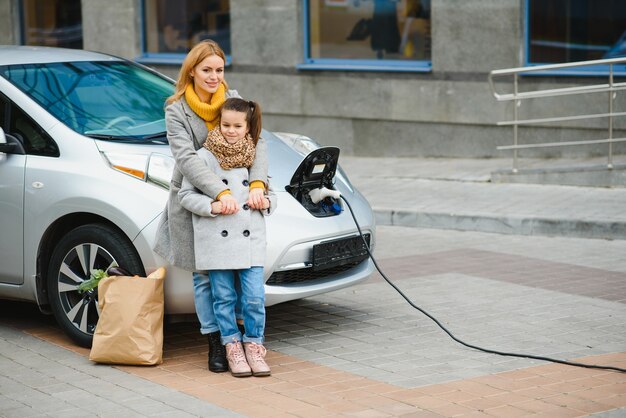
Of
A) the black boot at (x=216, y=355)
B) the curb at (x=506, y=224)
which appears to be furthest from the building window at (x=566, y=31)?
the black boot at (x=216, y=355)

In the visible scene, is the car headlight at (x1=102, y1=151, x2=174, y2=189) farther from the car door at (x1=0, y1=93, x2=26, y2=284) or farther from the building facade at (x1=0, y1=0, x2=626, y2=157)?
the building facade at (x1=0, y1=0, x2=626, y2=157)

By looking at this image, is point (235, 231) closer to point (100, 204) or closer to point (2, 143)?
point (100, 204)

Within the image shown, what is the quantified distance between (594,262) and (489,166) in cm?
441

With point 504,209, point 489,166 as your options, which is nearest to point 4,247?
point 504,209

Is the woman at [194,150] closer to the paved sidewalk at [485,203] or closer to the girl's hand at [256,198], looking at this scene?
the girl's hand at [256,198]

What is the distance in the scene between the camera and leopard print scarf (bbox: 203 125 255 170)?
6047 mm

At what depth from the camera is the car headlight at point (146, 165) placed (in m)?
6.45

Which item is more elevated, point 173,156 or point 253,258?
point 173,156

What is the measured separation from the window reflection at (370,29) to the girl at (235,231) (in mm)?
8755

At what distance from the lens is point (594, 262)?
29.6 feet

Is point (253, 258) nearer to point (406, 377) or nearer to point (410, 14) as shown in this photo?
point (406, 377)

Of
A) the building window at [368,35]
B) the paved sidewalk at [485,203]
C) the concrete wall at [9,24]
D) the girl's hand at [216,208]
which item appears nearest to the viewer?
the girl's hand at [216,208]

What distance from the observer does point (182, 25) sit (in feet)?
55.9

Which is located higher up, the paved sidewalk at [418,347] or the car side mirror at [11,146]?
the car side mirror at [11,146]
